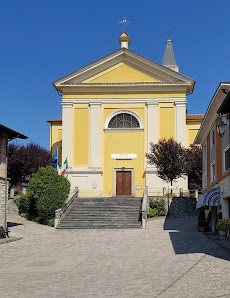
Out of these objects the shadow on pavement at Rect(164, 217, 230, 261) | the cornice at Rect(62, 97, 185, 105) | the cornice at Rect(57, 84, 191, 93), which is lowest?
the shadow on pavement at Rect(164, 217, 230, 261)

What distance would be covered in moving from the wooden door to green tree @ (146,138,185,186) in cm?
381

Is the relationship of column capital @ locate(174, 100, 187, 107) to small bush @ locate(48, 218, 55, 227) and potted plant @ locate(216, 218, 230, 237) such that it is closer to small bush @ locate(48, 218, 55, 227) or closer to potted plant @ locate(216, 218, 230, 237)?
small bush @ locate(48, 218, 55, 227)

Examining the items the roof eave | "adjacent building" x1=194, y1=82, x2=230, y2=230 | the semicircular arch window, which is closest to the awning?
"adjacent building" x1=194, y1=82, x2=230, y2=230

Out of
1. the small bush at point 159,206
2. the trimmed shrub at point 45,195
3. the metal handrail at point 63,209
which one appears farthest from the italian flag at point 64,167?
the small bush at point 159,206

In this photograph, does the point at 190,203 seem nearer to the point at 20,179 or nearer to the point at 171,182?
the point at 171,182

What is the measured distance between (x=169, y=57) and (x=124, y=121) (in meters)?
26.3

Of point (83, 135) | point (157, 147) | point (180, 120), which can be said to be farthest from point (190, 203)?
point (83, 135)

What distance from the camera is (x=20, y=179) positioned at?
4422 cm

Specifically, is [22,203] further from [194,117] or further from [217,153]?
[194,117]

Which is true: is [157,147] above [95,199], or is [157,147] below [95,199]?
above

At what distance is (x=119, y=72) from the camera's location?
41.8 meters

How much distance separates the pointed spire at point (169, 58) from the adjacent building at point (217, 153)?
34.6m

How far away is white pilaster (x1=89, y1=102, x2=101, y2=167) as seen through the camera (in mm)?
40625

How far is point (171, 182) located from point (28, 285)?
26519 millimetres
